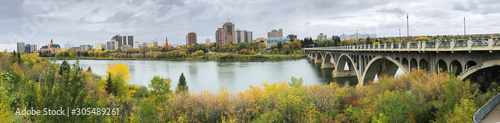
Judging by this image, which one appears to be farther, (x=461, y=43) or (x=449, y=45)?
(x=449, y=45)

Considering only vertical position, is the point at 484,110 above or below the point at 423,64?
below

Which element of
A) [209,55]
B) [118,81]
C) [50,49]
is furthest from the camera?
[50,49]

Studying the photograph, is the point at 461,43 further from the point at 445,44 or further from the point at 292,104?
the point at 292,104

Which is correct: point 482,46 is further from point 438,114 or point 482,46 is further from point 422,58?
point 422,58

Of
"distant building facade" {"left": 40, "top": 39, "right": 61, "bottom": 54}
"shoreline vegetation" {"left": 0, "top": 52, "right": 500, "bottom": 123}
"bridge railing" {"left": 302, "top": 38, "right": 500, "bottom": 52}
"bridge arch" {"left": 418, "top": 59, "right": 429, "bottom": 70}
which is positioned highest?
"distant building facade" {"left": 40, "top": 39, "right": 61, "bottom": 54}

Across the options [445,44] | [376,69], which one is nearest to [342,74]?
[376,69]

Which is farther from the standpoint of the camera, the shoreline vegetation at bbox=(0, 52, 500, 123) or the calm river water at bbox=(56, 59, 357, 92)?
the calm river water at bbox=(56, 59, 357, 92)

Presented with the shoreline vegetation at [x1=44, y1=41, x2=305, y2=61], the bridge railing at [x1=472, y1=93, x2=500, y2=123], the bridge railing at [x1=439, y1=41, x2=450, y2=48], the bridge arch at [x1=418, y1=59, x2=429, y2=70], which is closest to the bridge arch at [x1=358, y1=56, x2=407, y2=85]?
the bridge arch at [x1=418, y1=59, x2=429, y2=70]

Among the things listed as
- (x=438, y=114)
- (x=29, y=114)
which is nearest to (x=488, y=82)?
(x=438, y=114)

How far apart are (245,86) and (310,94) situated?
61.6 feet

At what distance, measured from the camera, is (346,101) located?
17375mm

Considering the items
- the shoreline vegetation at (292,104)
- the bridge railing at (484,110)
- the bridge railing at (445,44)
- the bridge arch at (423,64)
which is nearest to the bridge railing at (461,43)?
the bridge railing at (445,44)

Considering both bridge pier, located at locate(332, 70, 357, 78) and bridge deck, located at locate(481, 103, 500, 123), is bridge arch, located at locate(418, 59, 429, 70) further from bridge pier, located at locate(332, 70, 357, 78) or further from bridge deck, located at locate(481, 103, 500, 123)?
bridge pier, located at locate(332, 70, 357, 78)

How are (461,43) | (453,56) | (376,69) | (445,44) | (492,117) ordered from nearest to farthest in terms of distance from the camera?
(492,117) < (461,43) < (453,56) < (445,44) < (376,69)
